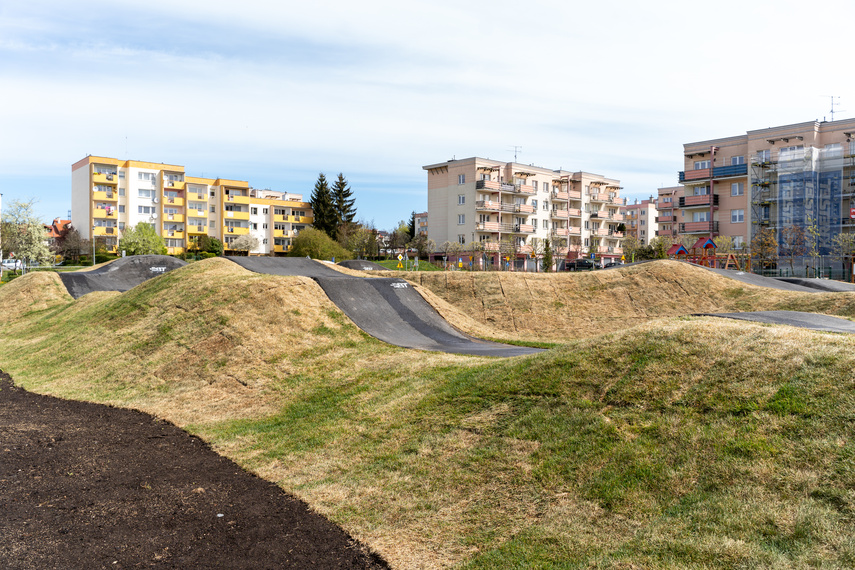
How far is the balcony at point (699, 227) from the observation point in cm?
6844

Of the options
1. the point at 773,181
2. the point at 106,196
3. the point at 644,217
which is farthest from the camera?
the point at 644,217

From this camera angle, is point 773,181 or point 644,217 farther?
point 644,217

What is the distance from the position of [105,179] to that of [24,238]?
1950 cm

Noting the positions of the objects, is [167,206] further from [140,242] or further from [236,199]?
[140,242]

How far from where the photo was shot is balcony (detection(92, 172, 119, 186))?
78500 millimetres

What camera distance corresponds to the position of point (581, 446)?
7660 mm

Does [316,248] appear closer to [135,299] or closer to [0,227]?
[0,227]

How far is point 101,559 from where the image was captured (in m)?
6.65

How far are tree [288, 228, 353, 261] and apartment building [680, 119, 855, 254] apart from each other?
143 ft

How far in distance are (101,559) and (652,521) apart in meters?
6.17

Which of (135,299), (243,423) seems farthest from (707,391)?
(135,299)

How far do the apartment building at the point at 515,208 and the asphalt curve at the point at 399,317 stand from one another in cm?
4509

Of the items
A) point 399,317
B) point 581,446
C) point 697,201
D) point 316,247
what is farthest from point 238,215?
point 581,446

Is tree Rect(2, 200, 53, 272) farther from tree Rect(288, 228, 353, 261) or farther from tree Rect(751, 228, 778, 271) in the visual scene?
tree Rect(751, 228, 778, 271)
